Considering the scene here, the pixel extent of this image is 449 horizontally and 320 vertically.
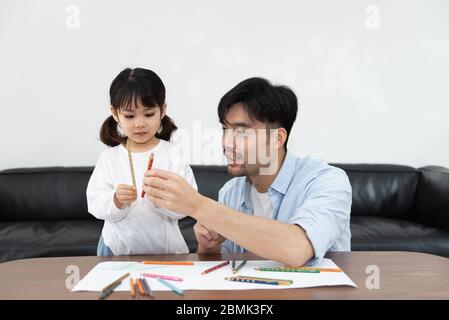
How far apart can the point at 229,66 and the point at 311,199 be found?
210 cm

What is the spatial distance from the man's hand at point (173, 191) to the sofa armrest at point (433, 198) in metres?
2.07

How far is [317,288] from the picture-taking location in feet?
3.11

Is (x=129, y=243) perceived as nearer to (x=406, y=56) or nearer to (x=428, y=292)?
(x=428, y=292)

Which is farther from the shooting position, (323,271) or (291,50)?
(291,50)

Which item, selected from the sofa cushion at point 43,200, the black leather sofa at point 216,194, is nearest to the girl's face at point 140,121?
the black leather sofa at point 216,194

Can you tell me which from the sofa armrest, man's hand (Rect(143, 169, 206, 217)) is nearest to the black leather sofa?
the sofa armrest

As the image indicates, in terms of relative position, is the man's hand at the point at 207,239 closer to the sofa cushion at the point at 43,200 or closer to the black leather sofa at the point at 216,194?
the black leather sofa at the point at 216,194

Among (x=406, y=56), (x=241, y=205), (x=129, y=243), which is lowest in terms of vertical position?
(x=129, y=243)

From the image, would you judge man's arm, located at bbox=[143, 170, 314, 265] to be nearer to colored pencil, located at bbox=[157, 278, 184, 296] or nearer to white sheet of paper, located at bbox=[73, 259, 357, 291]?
white sheet of paper, located at bbox=[73, 259, 357, 291]

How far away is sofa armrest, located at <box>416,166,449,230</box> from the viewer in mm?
2738

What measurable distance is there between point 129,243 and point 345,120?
2.15 m
